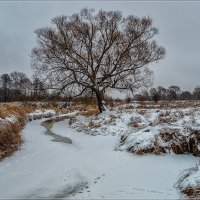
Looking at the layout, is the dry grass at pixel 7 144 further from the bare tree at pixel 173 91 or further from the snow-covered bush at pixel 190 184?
the bare tree at pixel 173 91

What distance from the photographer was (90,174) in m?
7.37

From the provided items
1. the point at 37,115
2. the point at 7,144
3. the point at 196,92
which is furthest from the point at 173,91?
the point at 7,144

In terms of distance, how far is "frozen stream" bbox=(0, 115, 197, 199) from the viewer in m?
6.04

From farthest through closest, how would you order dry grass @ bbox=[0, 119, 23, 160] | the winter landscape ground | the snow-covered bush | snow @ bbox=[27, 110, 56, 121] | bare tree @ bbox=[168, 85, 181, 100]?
bare tree @ bbox=[168, 85, 181, 100], snow @ bbox=[27, 110, 56, 121], dry grass @ bbox=[0, 119, 23, 160], the winter landscape ground, the snow-covered bush

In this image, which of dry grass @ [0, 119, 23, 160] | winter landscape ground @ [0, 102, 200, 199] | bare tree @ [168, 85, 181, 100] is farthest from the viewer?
bare tree @ [168, 85, 181, 100]

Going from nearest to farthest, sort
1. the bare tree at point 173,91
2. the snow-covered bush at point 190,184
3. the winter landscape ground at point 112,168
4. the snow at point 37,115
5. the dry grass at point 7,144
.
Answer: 1. the snow-covered bush at point 190,184
2. the winter landscape ground at point 112,168
3. the dry grass at point 7,144
4. the snow at point 37,115
5. the bare tree at point 173,91

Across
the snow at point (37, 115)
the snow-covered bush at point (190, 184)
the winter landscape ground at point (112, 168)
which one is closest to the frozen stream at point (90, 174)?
the winter landscape ground at point (112, 168)

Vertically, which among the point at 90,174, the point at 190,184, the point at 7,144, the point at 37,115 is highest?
the point at 37,115

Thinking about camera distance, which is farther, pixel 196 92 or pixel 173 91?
pixel 196 92

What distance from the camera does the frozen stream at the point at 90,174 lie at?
19.8ft

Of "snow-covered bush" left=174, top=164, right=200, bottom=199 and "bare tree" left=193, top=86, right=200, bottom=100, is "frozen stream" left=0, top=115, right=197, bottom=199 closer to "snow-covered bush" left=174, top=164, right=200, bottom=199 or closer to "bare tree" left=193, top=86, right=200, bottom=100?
"snow-covered bush" left=174, top=164, right=200, bottom=199

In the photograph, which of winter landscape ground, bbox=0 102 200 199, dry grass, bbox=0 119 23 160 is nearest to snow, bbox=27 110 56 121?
winter landscape ground, bbox=0 102 200 199

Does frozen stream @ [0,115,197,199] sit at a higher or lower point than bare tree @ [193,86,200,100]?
lower

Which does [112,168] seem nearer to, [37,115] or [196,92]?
[37,115]
